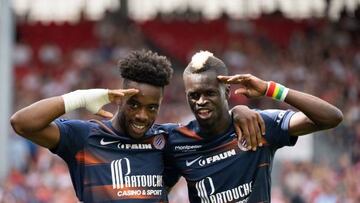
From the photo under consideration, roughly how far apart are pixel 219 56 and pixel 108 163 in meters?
13.7

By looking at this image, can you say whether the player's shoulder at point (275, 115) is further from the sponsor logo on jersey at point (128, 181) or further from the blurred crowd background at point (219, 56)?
the blurred crowd background at point (219, 56)

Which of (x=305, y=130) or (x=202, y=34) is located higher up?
(x=305, y=130)

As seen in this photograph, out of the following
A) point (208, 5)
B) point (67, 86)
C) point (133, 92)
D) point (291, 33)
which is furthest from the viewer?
point (208, 5)

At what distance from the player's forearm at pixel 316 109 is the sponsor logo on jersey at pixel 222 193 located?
0.63 m

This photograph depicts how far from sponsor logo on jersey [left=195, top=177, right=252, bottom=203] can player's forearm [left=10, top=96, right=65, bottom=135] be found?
1.14 metres

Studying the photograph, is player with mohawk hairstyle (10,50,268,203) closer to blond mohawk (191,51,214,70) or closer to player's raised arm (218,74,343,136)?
blond mohawk (191,51,214,70)

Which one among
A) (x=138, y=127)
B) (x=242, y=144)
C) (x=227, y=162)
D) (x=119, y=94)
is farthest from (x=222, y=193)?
(x=119, y=94)

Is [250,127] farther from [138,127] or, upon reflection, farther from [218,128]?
[138,127]

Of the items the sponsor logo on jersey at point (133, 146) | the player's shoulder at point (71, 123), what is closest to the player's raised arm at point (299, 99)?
the sponsor logo on jersey at point (133, 146)

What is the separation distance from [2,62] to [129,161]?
36.6 ft

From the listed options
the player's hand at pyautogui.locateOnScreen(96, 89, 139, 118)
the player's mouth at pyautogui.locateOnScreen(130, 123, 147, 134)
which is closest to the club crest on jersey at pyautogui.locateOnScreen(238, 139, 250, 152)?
the player's mouth at pyautogui.locateOnScreen(130, 123, 147, 134)

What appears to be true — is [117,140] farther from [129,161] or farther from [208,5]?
[208,5]

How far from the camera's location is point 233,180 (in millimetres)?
6637

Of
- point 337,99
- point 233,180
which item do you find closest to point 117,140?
point 233,180
